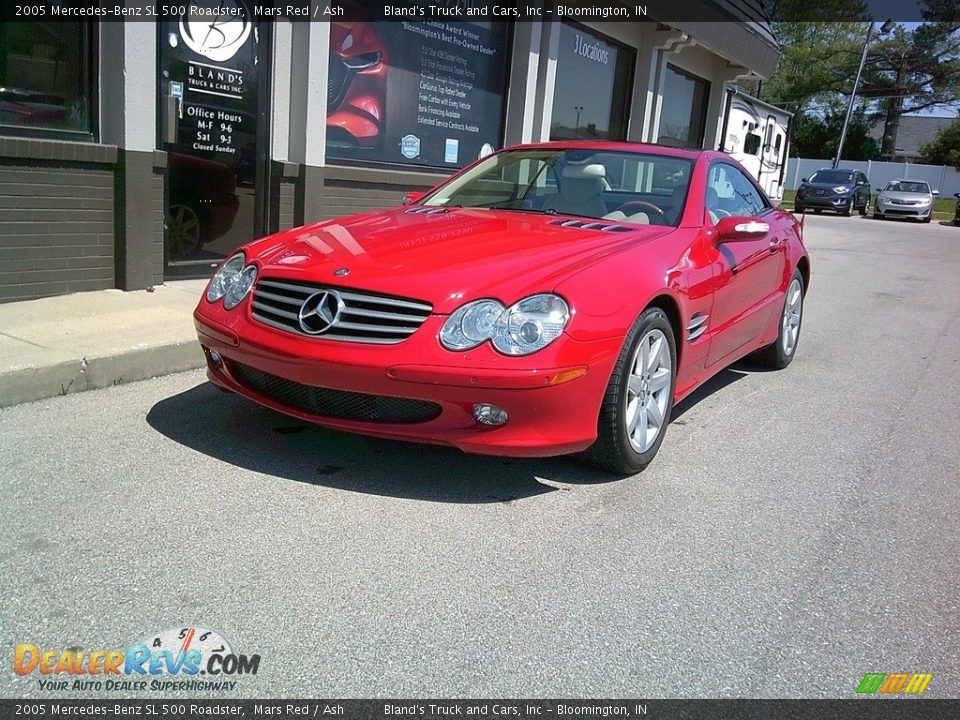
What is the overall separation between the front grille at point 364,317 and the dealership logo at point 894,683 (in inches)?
75.4

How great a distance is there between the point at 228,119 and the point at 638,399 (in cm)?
480

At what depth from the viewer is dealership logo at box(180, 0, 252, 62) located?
268 inches

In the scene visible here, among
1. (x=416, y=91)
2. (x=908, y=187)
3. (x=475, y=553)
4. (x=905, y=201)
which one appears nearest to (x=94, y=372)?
(x=475, y=553)

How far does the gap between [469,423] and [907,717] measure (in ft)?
5.69

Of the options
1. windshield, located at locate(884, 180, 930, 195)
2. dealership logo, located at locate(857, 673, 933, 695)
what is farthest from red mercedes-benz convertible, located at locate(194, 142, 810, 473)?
windshield, located at locate(884, 180, 930, 195)

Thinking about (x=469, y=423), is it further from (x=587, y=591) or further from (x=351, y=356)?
(x=587, y=591)

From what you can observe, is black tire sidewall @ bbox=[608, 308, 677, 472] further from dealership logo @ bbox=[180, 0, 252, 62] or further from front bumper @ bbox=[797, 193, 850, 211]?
front bumper @ bbox=[797, 193, 850, 211]

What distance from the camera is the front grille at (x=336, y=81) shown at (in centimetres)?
827

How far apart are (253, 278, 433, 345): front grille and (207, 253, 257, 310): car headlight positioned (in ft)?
0.97

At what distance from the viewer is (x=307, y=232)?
A: 14.4 ft

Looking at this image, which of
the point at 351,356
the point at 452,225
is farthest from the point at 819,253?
the point at 351,356

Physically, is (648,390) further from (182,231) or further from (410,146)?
(410,146)

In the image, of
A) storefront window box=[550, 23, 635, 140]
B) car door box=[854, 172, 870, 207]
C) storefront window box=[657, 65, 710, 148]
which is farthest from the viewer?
car door box=[854, 172, 870, 207]

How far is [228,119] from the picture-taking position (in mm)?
7270
